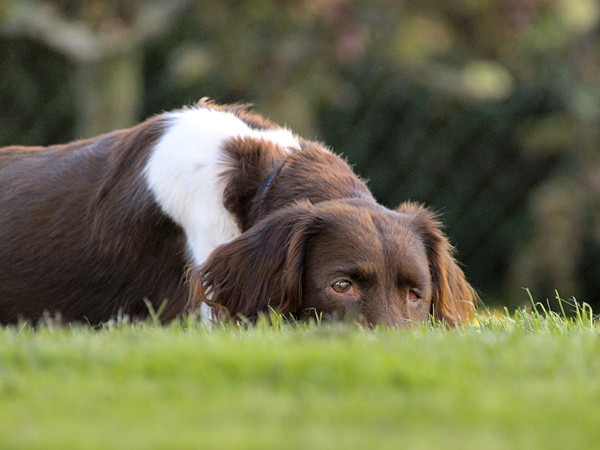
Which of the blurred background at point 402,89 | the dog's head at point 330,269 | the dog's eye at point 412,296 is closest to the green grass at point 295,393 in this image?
the dog's head at point 330,269

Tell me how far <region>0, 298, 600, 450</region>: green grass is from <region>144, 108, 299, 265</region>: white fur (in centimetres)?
125

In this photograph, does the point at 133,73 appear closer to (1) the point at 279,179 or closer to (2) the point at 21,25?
(2) the point at 21,25

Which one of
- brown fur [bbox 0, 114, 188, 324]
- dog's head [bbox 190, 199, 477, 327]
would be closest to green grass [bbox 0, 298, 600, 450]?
dog's head [bbox 190, 199, 477, 327]

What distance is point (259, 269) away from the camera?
3.16 metres

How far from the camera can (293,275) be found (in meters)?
3.06

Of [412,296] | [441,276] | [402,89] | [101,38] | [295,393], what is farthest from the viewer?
[402,89]

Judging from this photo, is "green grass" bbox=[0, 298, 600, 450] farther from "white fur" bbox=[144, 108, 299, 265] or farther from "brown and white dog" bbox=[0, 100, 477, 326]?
"white fur" bbox=[144, 108, 299, 265]

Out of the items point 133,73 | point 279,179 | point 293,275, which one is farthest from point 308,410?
point 133,73

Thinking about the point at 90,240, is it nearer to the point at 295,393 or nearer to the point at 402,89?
the point at 295,393

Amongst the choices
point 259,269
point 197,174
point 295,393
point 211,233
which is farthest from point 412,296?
point 295,393

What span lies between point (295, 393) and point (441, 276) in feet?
5.86

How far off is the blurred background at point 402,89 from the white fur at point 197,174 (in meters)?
4.04

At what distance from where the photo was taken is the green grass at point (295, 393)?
139cm

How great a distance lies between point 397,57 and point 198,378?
23.2 ft
